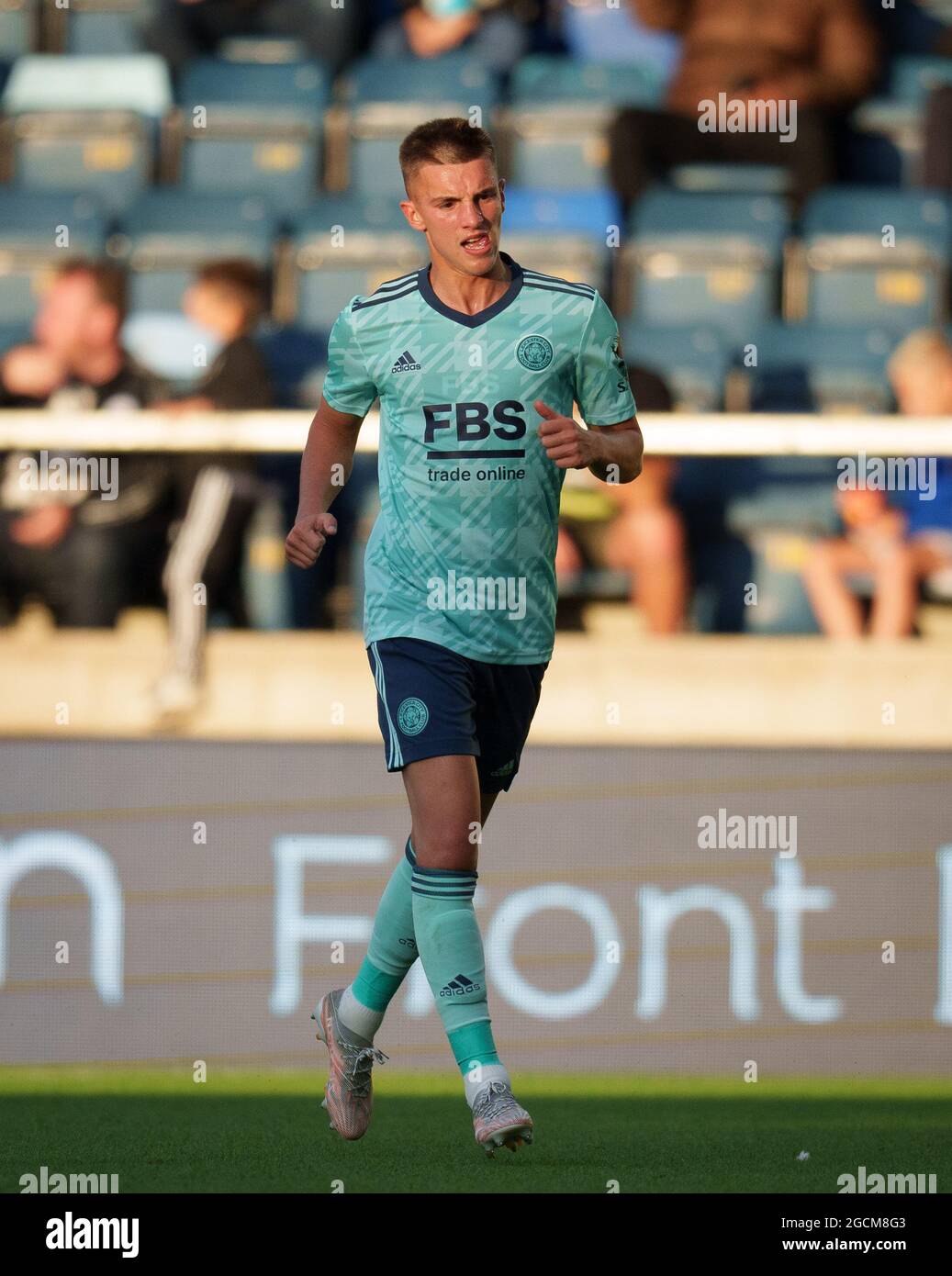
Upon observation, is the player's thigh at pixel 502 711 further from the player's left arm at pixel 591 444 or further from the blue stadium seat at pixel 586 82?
the blue stadium seat at pixel 586 82

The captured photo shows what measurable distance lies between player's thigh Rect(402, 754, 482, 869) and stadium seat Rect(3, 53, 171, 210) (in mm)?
5792

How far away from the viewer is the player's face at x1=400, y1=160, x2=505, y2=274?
387 centimetres

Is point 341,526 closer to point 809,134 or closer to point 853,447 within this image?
point 853,447

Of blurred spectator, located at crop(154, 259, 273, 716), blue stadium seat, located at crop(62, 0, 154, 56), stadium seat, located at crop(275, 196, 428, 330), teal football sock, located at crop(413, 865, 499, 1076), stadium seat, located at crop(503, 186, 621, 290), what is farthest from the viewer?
blue stadium seat, located at crop(62, 0, 154, 56)

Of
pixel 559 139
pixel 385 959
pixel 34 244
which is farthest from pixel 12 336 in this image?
pixel 385 959

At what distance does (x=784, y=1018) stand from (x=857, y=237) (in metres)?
3.79

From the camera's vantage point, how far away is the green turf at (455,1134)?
401 cm

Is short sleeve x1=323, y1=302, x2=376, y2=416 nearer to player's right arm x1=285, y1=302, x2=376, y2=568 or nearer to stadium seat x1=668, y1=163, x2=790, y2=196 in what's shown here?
player's right arm x1=285, y1=302, x2=376, y2=568

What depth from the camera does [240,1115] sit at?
16.4 feet

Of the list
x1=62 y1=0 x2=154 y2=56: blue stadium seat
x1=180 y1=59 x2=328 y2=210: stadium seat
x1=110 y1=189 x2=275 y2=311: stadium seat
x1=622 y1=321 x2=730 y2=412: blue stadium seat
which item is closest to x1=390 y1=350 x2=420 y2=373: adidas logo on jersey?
x1=622 y1=321 x2=730 y2=412: blue stadium seat

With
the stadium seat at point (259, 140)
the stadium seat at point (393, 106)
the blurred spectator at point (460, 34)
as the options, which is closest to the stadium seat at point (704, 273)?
the stadium seat at point (393, 106)

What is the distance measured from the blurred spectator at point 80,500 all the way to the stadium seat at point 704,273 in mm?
2385

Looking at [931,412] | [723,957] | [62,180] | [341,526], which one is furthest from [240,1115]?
[62,180]
